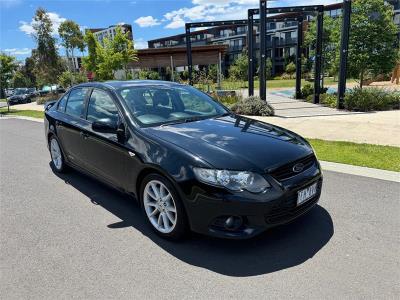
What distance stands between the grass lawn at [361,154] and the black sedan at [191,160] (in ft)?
8.46

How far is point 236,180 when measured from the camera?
9.96 ft

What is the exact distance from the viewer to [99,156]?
441 centimetres

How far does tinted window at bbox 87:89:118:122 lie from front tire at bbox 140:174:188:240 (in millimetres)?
1031

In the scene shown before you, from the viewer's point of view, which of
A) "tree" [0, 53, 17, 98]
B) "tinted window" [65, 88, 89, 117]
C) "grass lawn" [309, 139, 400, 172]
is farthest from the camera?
"tree" [0, 53, 17, 98]

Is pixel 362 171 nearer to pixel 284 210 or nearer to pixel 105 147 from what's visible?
pixel 284 210

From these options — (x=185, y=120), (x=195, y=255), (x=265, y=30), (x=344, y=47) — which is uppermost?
(x=265, y=30)

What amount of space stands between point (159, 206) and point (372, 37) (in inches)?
585

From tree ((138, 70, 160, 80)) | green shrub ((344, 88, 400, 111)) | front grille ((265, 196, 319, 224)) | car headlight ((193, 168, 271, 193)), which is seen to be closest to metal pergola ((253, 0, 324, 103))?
green shrub ((344, 88, 400, 111))

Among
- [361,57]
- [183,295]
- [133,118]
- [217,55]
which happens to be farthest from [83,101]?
[217,55]

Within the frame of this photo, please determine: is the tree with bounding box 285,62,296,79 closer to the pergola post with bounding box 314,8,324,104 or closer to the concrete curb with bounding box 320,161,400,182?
the pergola post with bounding box 314,8,324,104

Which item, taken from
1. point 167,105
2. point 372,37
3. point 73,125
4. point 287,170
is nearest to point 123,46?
point 372,37

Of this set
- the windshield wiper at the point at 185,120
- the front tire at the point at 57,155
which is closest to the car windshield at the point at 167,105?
the windshield wiper at the point at 185,120

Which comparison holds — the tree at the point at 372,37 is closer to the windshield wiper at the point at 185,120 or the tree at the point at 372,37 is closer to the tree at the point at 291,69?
the windshield wiper at the point at 185,120

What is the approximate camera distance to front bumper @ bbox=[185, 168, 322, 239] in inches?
117
